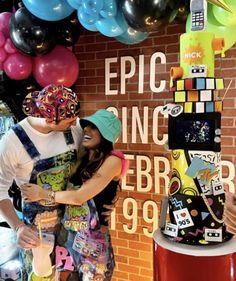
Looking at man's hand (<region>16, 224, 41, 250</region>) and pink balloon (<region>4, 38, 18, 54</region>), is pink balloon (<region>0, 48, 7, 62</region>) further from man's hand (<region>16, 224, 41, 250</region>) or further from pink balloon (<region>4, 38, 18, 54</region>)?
man's hand (<region>16, 224, 41, 250</region>)

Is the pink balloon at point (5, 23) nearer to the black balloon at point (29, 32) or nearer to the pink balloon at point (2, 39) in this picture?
the pink balloon at point (2, 39)

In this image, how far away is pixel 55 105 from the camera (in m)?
1.68

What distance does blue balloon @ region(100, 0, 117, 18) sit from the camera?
6.29 ft

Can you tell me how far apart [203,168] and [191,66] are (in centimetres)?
33

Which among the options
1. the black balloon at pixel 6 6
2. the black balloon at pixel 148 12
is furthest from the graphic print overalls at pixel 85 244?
the black balloon at pixel 6 6

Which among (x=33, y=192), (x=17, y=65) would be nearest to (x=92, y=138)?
(x=33, y=192)

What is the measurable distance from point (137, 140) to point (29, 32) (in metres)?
1.05

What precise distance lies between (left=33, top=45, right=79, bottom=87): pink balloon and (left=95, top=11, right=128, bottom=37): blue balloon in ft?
1.42

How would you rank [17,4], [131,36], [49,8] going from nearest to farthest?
1. [49,8]
2. [131,36]
3. [17,4]

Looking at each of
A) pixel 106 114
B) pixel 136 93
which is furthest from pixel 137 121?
pixel 106 114

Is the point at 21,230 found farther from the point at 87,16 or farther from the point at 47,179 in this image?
the point at 87,16

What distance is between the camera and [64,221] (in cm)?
187

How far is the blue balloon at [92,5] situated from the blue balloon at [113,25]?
10 centimetres

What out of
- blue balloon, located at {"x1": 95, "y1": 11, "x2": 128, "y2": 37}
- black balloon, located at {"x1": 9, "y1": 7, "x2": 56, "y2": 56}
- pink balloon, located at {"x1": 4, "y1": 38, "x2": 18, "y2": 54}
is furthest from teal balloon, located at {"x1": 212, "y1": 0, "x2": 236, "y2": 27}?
pink balloon, located at {"x1": 4, "y1": 38, "x2": 18, "y2": 54}
